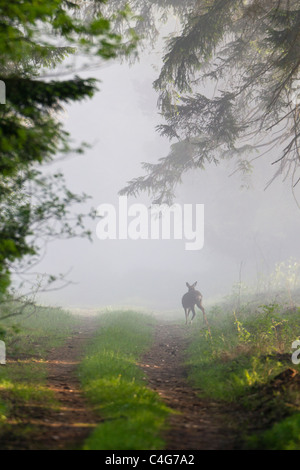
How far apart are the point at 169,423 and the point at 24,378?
12.1 feet

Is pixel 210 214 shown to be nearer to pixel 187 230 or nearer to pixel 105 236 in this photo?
pixel 187 230

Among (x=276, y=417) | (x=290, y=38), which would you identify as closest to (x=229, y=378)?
(x=276, y=417)

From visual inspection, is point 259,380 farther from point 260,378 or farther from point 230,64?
point 230,64

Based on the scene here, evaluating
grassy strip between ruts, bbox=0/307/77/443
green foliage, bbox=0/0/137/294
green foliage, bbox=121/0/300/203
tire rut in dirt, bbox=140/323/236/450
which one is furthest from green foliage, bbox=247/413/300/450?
green foliage, bbox=121/0/300/203

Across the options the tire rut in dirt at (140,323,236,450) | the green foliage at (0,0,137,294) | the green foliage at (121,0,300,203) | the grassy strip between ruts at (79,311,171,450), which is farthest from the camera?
the green foliage at (121,0,300,203)

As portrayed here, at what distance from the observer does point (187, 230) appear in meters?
87.4

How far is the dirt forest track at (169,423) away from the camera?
14.7 feet

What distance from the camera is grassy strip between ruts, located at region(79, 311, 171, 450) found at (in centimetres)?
415

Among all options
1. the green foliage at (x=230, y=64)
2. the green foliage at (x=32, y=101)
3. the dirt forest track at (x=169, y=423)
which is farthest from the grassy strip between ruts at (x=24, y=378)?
the green foliage at (x=230, y=64)

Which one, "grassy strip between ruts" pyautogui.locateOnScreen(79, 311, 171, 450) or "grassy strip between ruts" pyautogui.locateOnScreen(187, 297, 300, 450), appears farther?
"grassy strip between ruts" pyautogui.locateOnScreen(187, 297, 300, 450)

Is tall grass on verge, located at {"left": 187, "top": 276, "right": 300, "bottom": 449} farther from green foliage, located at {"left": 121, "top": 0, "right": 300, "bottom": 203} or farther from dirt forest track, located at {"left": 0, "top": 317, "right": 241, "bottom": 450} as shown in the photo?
green foliage, located at {"left": 121, "top": 0, "right": 300, "bottom": 203}

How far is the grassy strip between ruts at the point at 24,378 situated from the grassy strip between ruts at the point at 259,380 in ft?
9.92

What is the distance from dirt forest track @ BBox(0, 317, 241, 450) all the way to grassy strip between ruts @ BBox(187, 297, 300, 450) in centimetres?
35

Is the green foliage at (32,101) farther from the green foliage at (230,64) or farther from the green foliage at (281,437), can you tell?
the green foliage at (230,64)
